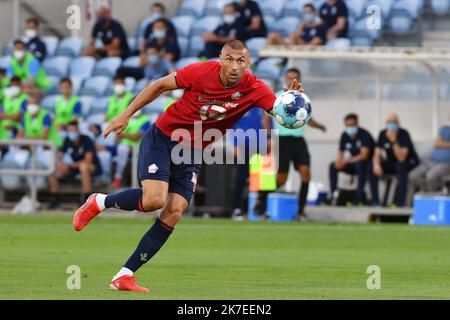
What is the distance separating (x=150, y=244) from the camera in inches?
427

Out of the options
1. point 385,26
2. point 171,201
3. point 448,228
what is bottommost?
point 448,228

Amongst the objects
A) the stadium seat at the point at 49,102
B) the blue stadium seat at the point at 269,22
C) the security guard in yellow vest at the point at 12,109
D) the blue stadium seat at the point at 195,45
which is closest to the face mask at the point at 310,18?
the blue stadium seat at the point at 269,22

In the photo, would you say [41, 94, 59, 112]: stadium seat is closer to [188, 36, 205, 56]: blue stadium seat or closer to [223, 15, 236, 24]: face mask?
[188, 36, 205, 56]: blue stadium seat

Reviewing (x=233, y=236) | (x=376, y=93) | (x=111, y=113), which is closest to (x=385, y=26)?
(x=376, y=93)

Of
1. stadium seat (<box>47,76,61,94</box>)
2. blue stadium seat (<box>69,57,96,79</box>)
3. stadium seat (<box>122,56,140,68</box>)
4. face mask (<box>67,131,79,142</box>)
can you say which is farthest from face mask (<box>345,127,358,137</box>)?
stadium seat (<box>47,76,61,94</box>)

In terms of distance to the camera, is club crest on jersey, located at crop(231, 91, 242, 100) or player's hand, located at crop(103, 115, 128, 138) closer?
player's hand, located at crop(103, 115, 128, 138)

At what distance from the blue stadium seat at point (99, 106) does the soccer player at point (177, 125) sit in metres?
15.8

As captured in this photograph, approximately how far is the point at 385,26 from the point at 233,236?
1007cm

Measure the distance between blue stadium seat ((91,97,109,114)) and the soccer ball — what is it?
1601 centimetres

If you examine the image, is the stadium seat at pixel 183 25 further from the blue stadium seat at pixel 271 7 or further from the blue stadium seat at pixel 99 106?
the blue stadium seat at pixel 99 106

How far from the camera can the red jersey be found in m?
11.1
